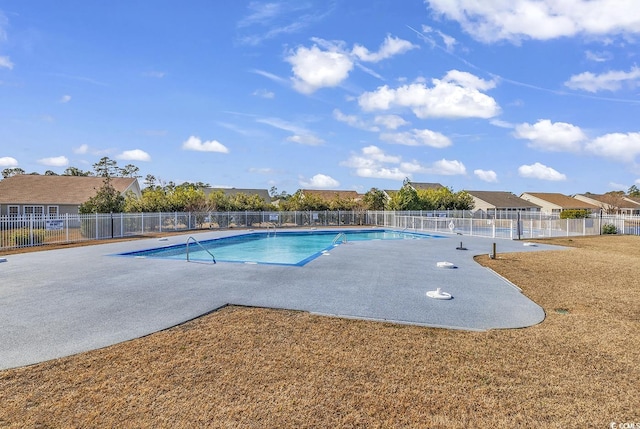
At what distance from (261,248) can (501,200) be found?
148 ft

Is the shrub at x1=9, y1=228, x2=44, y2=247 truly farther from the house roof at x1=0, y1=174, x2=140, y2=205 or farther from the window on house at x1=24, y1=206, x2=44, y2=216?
the window on house at x1=24, y1=206, x2=44, y2=216

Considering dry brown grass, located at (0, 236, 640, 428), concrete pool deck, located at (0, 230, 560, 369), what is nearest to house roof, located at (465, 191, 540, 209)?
concrete pool deck, located at (0, 230, 560, 369)

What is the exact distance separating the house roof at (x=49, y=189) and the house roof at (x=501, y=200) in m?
44.5

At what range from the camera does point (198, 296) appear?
22.5 ft

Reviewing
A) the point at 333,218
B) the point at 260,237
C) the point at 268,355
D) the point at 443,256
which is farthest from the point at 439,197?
the point at 268,355

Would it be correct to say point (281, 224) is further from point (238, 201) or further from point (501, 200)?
point (501, 200)

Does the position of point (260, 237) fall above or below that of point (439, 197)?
below

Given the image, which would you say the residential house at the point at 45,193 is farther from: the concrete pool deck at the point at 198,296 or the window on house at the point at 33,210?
the concrete pool deck at the point at 198,296

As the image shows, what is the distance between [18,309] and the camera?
5949 millimetres

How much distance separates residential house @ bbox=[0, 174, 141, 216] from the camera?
28.0m

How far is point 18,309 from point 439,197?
3970 cm

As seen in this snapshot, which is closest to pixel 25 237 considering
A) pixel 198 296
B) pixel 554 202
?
pixel 198 296

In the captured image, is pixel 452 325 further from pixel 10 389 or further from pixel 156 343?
pixel 10 389

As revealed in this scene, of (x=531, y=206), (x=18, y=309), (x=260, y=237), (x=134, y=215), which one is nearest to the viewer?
(x=18, y=309)
